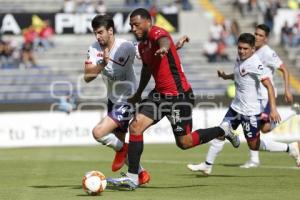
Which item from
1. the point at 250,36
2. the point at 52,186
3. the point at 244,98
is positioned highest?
the point at 250,36

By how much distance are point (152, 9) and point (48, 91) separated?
20.9 feet

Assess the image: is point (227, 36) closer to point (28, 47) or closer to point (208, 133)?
point (28, 47)

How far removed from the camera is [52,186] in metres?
11.1

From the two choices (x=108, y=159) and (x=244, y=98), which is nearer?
(x=244, y=98)

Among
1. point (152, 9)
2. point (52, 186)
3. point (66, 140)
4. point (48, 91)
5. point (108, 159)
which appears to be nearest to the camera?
point (52, 186)

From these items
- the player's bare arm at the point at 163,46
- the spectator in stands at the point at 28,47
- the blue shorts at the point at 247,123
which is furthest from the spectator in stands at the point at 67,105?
the player's bare arm at the point at 163,46

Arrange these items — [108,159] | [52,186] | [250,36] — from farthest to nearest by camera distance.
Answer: [108,159] < [250,36] < [52,186]

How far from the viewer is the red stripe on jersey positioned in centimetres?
1028

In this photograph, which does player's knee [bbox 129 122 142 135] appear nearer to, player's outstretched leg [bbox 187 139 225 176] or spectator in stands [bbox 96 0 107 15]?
player's outstretched leg [bbox 187 139 225 176]

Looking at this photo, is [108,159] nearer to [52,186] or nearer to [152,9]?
[52,186]

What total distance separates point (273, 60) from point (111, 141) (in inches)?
173

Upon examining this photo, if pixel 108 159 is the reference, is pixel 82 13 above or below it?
above

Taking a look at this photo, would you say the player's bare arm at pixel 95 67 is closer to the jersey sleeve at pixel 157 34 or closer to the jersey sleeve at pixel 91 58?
the jersey sleeve at pixel 91 58

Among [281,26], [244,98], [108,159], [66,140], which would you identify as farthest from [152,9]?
[244,98]
